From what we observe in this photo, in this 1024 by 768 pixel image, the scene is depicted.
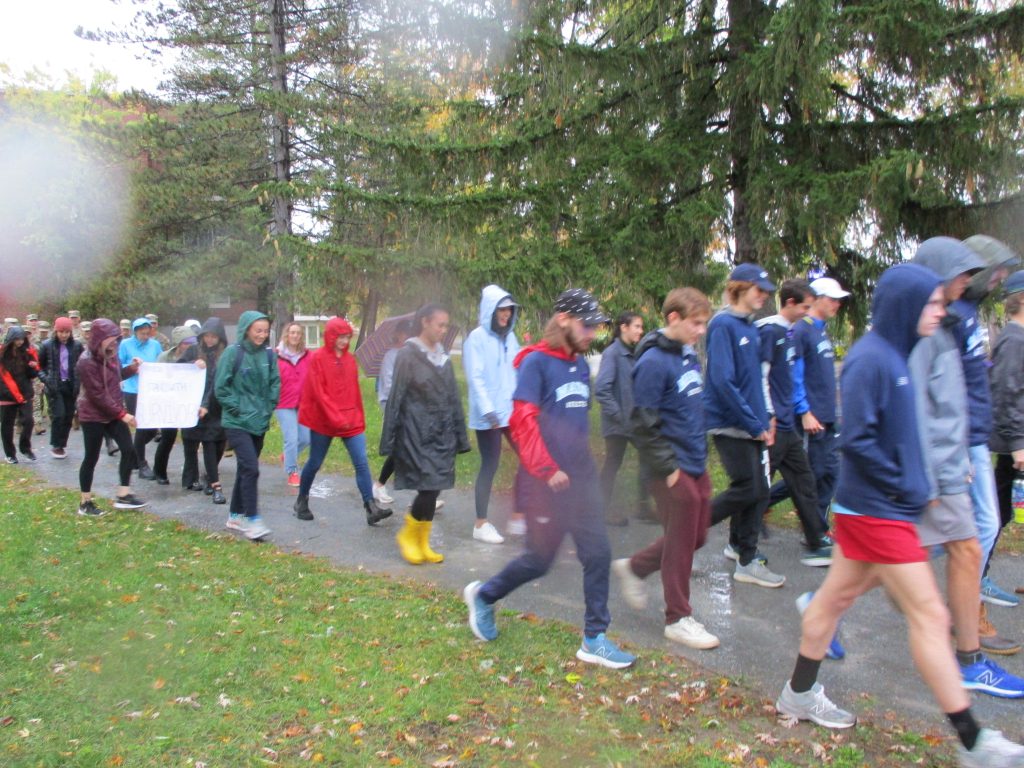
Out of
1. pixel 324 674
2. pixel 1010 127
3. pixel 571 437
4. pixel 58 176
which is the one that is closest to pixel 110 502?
pixel 324 674

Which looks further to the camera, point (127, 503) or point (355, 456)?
point (127, 503)

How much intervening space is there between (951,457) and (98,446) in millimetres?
7146

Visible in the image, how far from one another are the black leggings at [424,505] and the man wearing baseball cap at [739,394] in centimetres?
208

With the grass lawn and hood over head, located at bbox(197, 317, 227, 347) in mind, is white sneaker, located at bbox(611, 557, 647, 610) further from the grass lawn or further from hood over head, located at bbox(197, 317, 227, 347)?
hood over head, located at bbox(197, 317, 227, 347)

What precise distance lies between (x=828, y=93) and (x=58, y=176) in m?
32.5

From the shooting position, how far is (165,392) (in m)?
8.73

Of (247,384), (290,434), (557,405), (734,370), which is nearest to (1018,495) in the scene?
(734,370)

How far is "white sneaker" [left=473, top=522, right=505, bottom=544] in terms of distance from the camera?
6.85 metres

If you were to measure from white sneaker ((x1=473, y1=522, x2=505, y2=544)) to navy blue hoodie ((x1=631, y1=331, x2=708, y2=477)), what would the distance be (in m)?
2.53

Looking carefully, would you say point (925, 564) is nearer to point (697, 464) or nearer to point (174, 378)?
point (697, 464)

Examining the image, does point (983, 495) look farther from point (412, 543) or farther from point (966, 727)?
point (412, 543)

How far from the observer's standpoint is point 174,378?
28.8 feet

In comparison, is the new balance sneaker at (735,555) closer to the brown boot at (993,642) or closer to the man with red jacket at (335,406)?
the brown boot at (993,642)

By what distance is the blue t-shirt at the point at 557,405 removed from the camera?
4289mm
